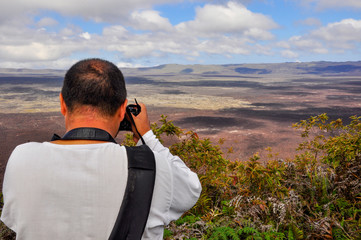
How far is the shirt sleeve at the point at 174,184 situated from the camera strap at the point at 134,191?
0.04m

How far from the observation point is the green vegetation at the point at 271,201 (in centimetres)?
293

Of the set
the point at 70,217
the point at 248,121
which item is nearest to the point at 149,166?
the point at 70,217

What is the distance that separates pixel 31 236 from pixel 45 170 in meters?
0.26

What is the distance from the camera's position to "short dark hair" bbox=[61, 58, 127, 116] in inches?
45.8

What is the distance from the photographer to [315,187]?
382 cm

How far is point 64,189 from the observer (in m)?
0.99

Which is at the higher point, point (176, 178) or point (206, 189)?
point (176, 178)

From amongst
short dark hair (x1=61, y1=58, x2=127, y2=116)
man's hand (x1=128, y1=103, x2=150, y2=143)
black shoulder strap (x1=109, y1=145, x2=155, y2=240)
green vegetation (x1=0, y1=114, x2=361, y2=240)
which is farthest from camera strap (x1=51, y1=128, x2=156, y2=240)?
green vegetation (x1=0, y1=114, x2=361, y2=240)

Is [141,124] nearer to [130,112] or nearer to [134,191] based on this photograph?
[130,112]

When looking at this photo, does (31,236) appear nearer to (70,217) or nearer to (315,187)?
(70,217)

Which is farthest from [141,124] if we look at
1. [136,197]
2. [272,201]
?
[272,201]

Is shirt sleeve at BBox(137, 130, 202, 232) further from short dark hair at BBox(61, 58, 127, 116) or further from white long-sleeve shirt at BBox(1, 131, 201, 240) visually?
short dark hair at BBox(61, 58, 127, 116)

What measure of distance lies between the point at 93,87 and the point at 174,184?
0.52m

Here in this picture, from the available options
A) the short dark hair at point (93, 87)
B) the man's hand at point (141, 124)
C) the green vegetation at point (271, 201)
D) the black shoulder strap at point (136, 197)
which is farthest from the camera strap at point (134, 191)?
the green vegetation at point (271, 201)
